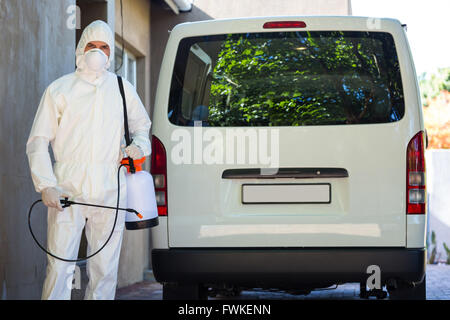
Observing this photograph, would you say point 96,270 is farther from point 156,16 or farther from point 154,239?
point 156,16

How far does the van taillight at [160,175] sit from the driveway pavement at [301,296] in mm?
2433

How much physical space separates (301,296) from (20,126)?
12.7ft

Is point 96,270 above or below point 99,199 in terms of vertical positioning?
below

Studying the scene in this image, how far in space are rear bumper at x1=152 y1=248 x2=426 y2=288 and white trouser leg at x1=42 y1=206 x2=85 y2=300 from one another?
71 cm

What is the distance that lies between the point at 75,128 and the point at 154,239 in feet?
3.12

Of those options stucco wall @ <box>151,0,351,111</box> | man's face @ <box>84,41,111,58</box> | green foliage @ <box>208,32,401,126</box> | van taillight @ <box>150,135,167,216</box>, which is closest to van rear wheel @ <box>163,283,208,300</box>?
van taillight @ <box>150,135,167,216</box>

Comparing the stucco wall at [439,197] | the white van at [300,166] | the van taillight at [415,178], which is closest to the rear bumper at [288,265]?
the white van at [300,166]

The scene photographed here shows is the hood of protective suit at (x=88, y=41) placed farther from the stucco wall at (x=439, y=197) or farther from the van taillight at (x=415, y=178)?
the stucco wall at (x=439, y=197)

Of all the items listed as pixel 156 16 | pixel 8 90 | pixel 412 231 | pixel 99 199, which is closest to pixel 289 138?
pixel 412 231

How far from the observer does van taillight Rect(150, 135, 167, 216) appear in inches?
197

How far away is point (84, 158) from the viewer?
14.6ft

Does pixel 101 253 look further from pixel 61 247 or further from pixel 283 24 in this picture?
pixel 283 24

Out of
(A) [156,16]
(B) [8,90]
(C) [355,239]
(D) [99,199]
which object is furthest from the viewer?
(A) [156,16]

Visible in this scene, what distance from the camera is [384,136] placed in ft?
15.9
